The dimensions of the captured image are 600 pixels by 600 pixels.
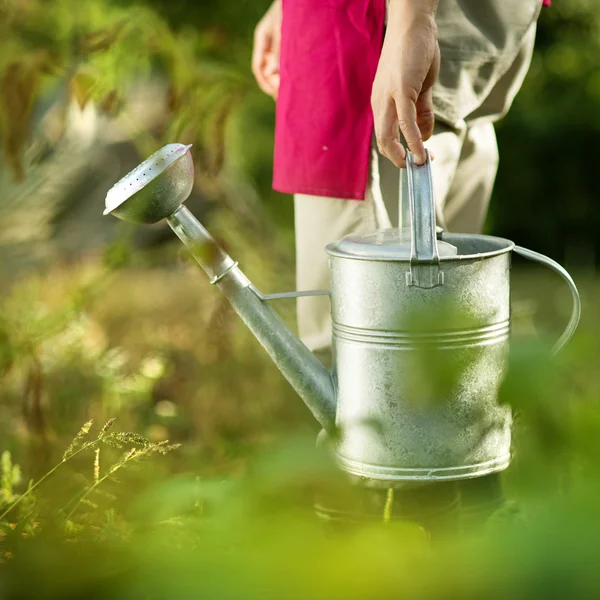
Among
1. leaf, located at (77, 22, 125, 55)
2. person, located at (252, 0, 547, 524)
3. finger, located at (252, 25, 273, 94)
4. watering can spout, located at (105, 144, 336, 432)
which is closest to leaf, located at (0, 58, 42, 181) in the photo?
leaf, located at (77, 22, 125, 55)

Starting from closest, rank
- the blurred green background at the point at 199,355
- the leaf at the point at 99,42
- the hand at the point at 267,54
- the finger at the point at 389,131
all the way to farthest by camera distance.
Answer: the blurred green background at the point at 199,355, the finger at the point at 389,131, the hand at the point at 267,54, the leaf at the point at 99,42

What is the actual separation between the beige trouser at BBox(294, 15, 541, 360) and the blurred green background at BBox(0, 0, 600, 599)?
0.95ft

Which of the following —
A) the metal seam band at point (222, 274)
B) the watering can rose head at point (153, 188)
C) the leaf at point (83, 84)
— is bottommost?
the metal seam band at point (222, 274)

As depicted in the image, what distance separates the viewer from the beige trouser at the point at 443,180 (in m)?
1.86

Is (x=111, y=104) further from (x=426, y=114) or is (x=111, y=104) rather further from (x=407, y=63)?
(x=407, y=63)

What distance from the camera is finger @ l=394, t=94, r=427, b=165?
1.55 meters

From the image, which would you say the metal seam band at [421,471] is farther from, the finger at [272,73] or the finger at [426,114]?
the finger at [272,73]

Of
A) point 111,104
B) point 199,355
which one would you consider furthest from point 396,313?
point 199,355

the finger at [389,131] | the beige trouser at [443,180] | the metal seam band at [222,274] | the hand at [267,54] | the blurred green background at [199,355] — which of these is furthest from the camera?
the hand at [267,54]

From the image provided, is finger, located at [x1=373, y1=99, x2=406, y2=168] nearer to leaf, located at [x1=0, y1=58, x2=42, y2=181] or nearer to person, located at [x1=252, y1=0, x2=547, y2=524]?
person, located at [x1=252, y1=0, x2=547, y2=524]

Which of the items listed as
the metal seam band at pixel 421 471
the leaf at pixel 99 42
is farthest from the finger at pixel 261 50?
the metal seam band at pixel 421 471

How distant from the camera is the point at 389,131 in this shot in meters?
1.61

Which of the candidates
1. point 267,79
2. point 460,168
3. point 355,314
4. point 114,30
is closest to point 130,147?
point 114,30

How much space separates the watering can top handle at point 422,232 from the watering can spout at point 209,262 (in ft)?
1.01
